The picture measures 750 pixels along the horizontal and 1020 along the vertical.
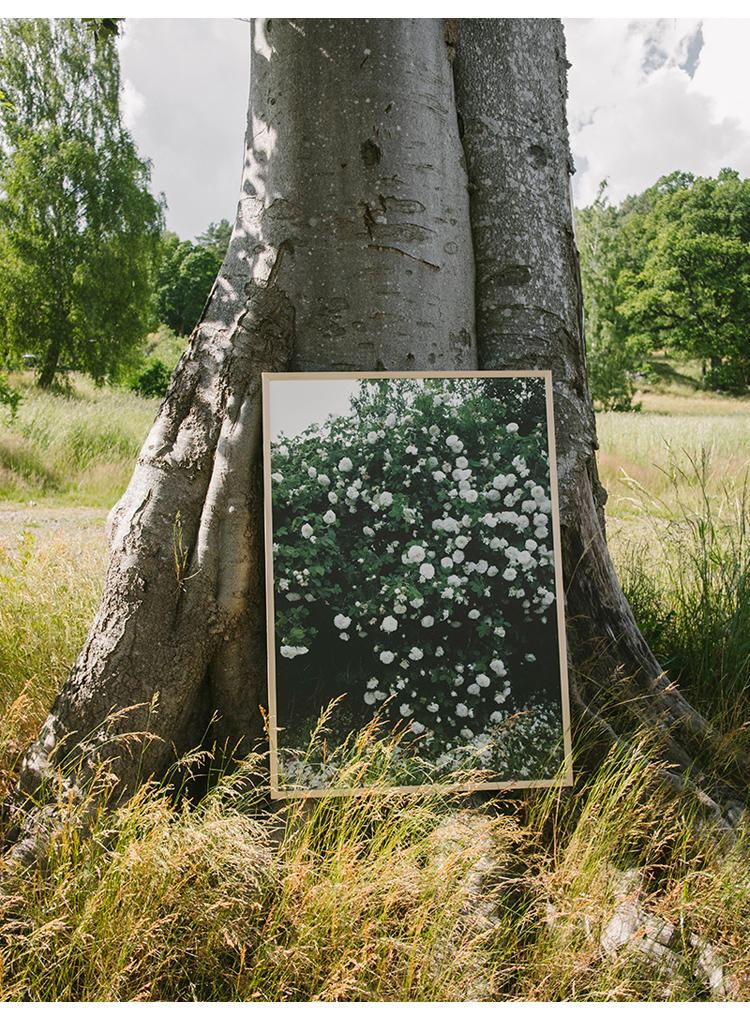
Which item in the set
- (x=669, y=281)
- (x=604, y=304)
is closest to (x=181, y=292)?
(x=604, y=304)

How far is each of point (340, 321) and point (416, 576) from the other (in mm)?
877

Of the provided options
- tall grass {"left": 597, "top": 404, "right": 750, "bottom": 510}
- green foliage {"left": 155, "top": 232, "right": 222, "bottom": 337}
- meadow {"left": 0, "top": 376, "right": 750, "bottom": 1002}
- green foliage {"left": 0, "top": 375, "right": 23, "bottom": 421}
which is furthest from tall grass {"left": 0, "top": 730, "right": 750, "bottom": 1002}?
green foliage {"left": 155, "top": 232, "right": 222, "bottom": 337}

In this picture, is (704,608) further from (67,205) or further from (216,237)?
(216,237)

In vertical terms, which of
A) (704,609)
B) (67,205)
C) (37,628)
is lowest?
(37,628)

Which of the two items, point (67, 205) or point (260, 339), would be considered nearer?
point (260, 339)

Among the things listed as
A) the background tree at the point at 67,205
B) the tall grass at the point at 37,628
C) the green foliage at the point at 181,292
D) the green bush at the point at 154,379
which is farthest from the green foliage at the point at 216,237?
the tall grass at the point at 37,628

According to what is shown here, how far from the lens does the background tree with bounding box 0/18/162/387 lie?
38.8 ft

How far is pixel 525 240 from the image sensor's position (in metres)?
2.26

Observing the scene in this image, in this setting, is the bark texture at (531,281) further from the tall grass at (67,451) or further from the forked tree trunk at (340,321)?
the tall grass at (67,451)

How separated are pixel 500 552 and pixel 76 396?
11417mm

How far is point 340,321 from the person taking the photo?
6.86 feet

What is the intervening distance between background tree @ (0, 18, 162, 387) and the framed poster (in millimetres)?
12120

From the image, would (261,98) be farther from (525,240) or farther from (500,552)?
(500,552)

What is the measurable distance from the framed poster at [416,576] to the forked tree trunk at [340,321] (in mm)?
168
